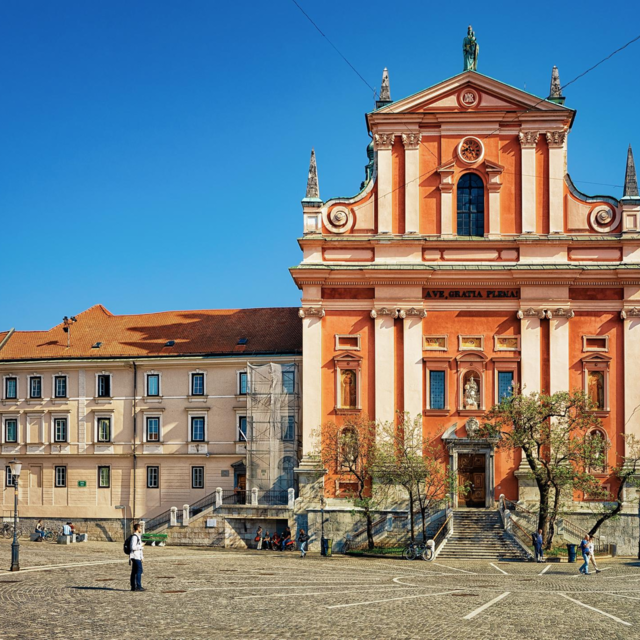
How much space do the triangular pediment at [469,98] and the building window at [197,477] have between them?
23.0 metres

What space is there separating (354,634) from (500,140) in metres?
36.0

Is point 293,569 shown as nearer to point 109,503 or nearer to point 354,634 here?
point 354,634

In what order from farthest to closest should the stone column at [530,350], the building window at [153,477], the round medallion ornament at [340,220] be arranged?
the building window at [153,477] → the round medallion ornament at [340,220] → the stone column at [530,350]

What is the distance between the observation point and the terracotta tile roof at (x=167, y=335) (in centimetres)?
5931

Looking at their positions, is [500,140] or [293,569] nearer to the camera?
[293,569]

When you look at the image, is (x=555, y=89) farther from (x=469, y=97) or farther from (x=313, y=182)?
(x=313, y=182)

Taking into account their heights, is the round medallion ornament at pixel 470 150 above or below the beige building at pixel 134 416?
above

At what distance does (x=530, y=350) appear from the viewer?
50.6 m

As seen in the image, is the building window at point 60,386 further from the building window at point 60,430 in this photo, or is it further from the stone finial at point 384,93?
the stone finial at point 384,93

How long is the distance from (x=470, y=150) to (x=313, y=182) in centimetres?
861

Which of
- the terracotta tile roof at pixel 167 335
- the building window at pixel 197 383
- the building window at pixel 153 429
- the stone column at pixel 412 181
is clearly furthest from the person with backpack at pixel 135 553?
the building window at pixel 197 383

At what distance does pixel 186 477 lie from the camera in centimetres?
5753

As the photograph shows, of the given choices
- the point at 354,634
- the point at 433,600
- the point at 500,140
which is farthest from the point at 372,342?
the point at 354,634

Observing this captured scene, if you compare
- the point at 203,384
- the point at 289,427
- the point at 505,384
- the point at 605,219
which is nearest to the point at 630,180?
the point at 605,219
